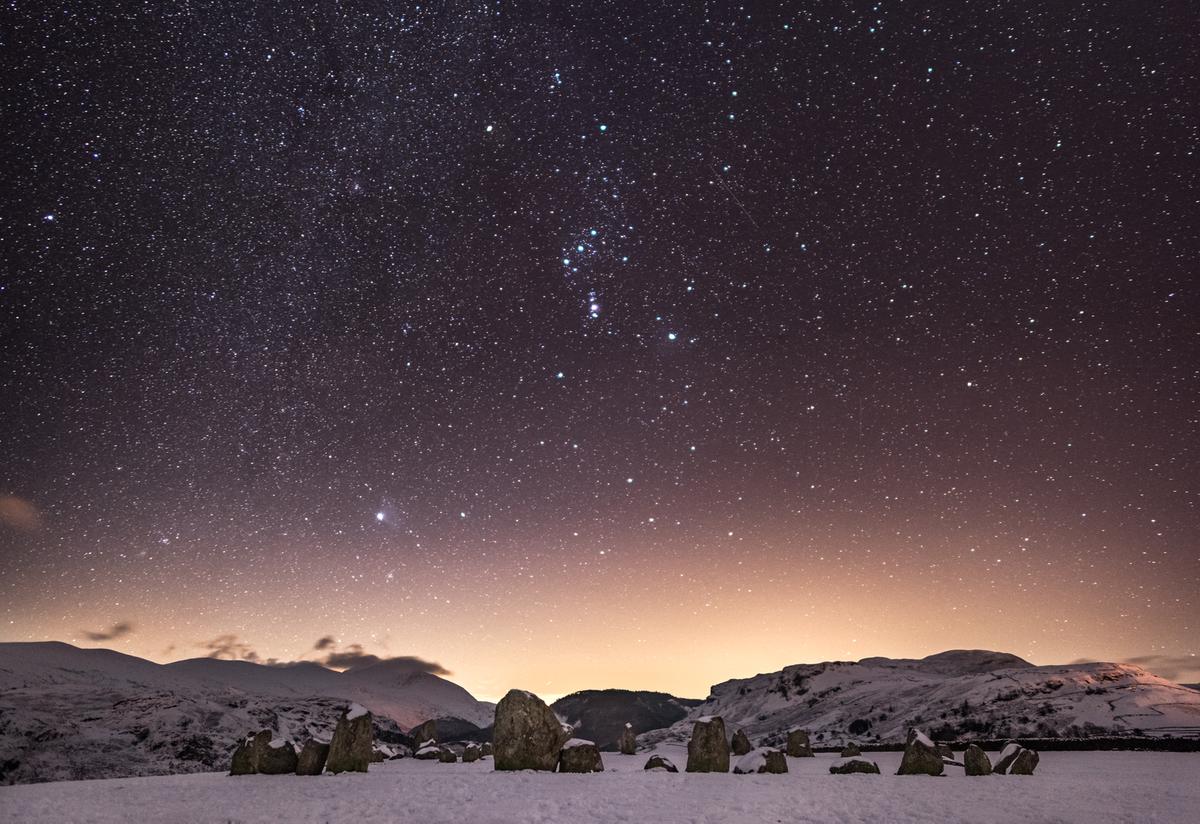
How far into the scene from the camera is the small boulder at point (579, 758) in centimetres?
2019

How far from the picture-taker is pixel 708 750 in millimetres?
23734

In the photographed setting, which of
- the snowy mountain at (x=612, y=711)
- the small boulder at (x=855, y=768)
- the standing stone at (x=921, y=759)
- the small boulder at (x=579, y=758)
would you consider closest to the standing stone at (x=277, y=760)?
the small boulder at (x=579, y=758)

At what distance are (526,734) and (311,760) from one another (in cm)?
729

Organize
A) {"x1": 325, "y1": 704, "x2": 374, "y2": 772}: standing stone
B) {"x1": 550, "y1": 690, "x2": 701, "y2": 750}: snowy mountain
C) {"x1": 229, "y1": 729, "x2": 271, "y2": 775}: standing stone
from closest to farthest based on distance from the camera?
{"x1": 229, "y1": 729, "x2": 271, "y2": 775}: standing stone → {"x1": 325, "y1": 704, "x2": 374, "y2": 772}: standing stone → {"x1": 550, "y1": 690, "x2": 701, "y2": 750}: snowy mountain

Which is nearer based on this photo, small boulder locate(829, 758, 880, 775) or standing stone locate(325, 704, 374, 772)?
standing stone locate(325, 704, 374, 772)

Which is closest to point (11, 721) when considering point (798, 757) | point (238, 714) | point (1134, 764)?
point (238, 714)

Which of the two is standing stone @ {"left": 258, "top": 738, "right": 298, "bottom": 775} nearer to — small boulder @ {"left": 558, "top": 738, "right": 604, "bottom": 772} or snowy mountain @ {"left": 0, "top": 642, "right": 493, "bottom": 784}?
small boulder @ {"left": 558, "top": 738, "right": 604, "bottom": 772}

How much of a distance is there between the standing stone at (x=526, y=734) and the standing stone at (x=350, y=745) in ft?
16.2

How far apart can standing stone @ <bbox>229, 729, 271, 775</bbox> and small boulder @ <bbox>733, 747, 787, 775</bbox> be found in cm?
1691

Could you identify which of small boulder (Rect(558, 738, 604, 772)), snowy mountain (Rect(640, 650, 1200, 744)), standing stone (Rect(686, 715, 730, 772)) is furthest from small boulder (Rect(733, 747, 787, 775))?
snowy mountain (Rect(640, 650, 1200, 744))

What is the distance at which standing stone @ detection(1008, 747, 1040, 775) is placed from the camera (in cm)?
2091

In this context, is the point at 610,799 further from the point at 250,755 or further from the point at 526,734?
the point at 250,755

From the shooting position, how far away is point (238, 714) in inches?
2046

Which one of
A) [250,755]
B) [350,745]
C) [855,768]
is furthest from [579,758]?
[250,755]
